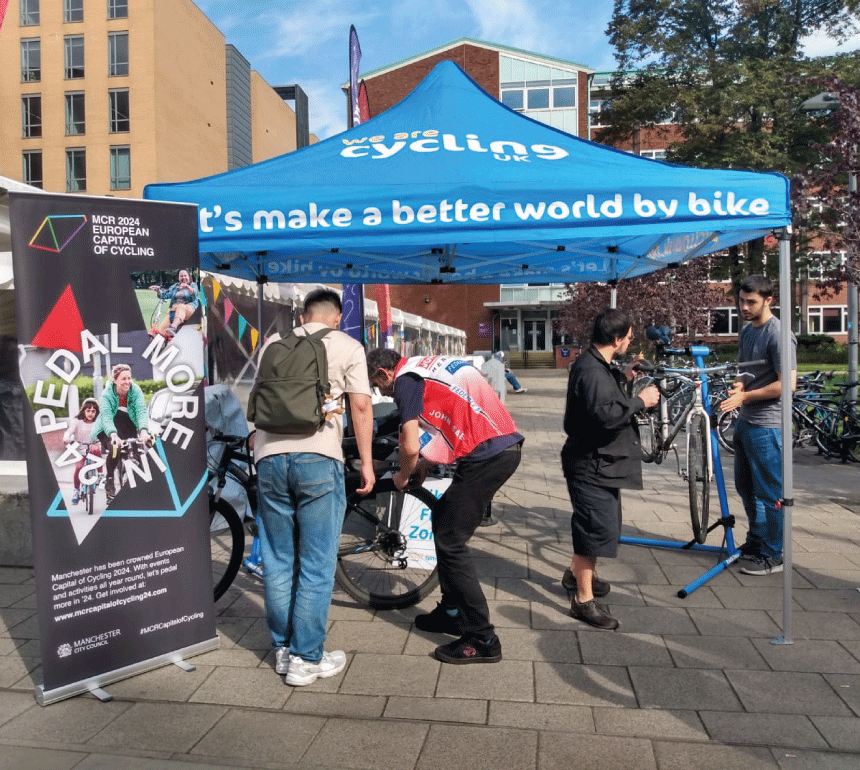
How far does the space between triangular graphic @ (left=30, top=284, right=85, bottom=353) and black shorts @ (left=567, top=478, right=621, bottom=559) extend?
2.48 m

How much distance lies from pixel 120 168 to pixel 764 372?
4221cm

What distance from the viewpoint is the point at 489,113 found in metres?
5.11

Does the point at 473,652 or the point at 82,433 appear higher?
the point at 82,433

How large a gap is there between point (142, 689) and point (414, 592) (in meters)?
1.56

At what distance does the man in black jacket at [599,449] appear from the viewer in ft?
13.5

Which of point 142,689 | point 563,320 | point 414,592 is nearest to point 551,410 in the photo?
point 563,320

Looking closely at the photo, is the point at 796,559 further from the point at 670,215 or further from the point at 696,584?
the point at 670,215

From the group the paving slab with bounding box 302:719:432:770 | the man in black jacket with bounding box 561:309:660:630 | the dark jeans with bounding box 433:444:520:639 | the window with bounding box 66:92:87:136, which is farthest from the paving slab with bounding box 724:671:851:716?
the window with bounding box 66:92:87:136

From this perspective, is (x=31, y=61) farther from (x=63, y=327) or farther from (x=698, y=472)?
(x=698, y=472)

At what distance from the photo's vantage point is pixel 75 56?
4175 cm

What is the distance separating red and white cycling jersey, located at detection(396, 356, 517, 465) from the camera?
3721mm

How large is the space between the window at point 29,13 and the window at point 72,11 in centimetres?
149

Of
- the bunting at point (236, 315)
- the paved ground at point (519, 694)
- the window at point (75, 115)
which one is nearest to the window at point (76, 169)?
the window at point (75, 115)

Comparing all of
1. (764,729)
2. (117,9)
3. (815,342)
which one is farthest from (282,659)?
(117,9)
